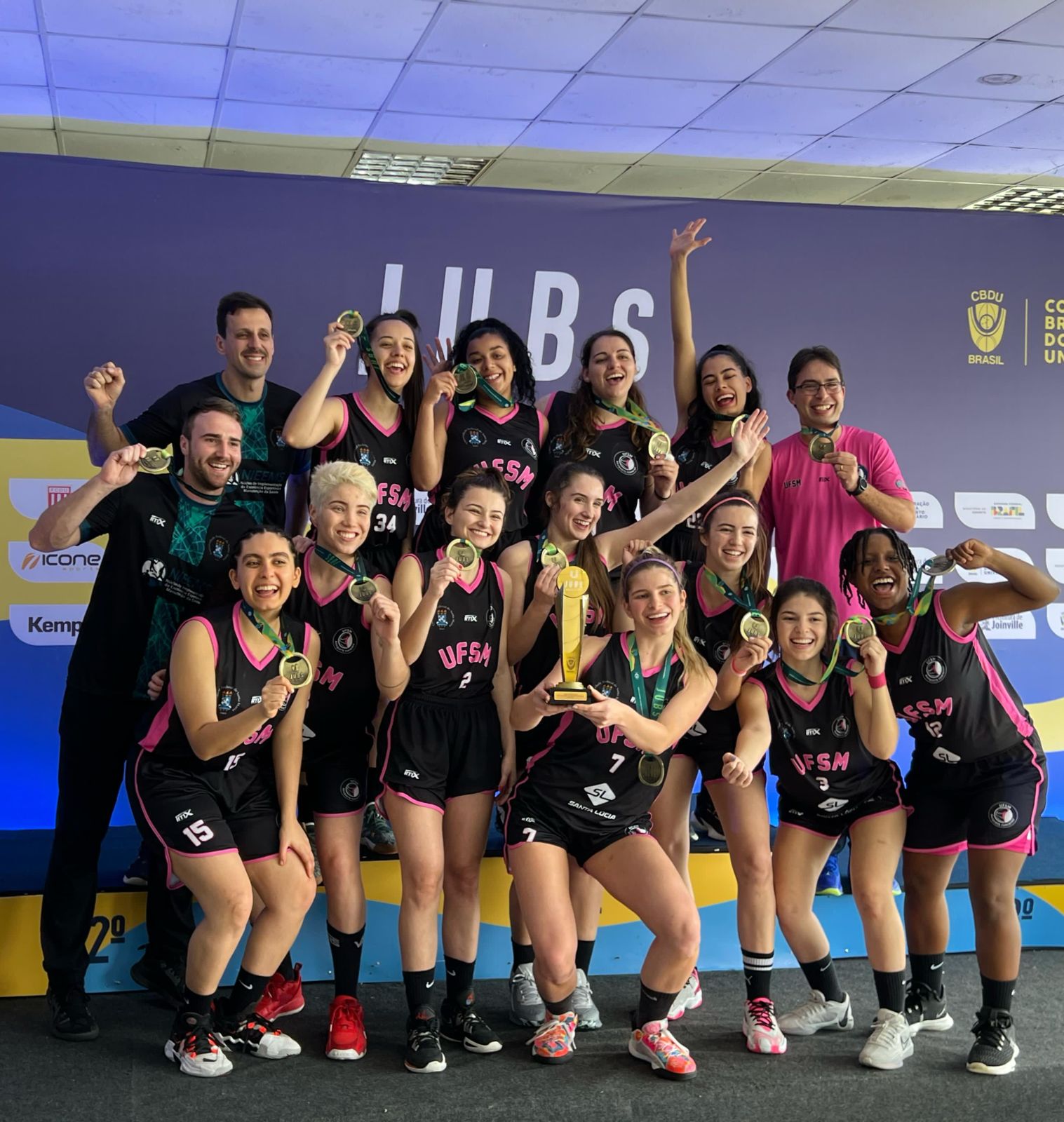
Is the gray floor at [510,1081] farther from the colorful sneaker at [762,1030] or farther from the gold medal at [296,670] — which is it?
the gold medal at [296,670]

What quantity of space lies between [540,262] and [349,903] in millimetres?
3120

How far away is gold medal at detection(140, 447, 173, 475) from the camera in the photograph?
3.07 metres

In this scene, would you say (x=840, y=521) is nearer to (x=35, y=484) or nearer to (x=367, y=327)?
(x=367, y=327)

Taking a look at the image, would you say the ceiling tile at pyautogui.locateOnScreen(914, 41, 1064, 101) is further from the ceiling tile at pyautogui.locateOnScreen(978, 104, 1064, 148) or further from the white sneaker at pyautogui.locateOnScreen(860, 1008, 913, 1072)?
the white sneaker at pyautogui.locateOnScreen(860, 1008, 913, 1072)

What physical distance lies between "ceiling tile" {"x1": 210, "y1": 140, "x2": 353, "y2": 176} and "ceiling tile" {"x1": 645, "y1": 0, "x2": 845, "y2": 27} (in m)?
2.36

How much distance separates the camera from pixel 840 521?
3928mm

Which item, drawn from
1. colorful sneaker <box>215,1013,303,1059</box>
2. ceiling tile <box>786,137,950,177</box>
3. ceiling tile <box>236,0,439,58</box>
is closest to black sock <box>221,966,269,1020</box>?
colorful sneaker <box>215,1013,303,1059</box>

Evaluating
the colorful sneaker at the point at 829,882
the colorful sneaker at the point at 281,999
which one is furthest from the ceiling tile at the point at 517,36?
the colorful sneaker at the point at 281,999

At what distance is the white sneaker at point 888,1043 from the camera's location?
320cm

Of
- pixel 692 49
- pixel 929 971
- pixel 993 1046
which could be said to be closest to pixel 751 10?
pixel 692 49

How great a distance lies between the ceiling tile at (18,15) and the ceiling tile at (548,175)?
106 inches

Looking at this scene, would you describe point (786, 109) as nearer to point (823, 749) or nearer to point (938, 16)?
point (938, 16)

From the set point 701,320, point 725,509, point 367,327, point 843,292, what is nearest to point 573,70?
point 701,320

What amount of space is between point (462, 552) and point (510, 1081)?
54.1 inches
